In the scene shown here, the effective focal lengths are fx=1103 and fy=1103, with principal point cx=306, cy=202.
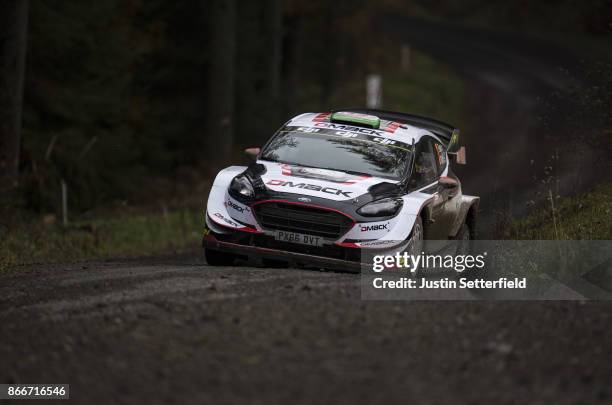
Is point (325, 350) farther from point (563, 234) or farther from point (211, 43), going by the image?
point (211, 43)

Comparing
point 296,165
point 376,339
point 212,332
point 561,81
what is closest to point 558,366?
point 376,339

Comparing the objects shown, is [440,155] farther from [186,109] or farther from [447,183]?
[186,109]

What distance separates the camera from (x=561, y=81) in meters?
43.0

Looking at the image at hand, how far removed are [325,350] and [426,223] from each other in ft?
16.2

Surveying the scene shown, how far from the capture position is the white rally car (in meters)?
11.2

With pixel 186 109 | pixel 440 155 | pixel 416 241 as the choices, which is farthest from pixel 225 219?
pixel 186 109

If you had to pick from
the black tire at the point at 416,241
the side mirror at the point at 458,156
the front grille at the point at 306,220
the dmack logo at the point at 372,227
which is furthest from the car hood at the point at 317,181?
the side mirror at the point at 458,156

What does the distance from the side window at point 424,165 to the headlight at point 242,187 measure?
70.8 inches

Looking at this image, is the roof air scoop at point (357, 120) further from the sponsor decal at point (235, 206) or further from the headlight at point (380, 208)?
the sponsor decal at point (235, 206)

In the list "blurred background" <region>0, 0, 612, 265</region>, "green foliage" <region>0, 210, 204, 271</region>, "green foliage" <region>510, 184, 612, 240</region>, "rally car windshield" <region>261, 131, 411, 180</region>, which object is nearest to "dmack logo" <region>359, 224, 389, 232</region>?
"rally car windshield" <region>261, 131, 411, 180</region>

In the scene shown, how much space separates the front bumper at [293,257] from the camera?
1120 cm

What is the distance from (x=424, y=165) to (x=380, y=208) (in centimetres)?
165

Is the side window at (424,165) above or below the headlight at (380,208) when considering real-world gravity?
above

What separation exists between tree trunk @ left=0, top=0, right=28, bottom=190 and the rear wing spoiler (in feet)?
21.9
